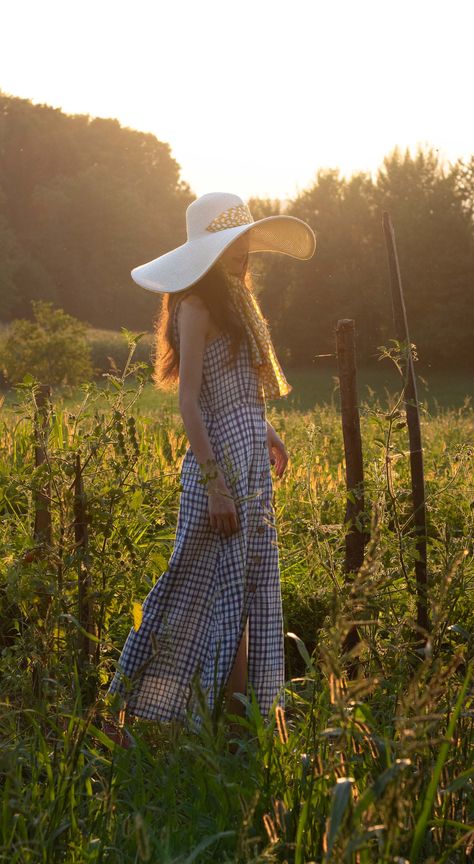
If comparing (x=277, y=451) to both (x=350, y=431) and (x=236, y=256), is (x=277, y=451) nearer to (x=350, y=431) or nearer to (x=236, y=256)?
(x=350, y=431)

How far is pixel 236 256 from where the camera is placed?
10.8 ft

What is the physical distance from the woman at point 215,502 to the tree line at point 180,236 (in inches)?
688

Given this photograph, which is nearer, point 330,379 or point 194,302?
point 194,302

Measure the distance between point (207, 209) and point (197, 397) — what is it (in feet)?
2.33

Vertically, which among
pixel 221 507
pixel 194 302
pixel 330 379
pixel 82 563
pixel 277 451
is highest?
pixel 194 302

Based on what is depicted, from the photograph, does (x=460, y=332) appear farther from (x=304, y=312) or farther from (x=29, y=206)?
(x=29, y=206)

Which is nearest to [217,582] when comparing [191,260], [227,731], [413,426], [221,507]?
[221,507]

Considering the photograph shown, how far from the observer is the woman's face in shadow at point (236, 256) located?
3256mm

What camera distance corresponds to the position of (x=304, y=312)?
32469 millimetres

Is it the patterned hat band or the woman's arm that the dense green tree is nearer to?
the patterned hat band

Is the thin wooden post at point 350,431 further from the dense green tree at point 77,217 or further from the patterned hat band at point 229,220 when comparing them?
the dense green tree at point 77,217

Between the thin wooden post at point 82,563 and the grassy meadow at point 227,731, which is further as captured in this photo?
the thin wooden post at point 82,563

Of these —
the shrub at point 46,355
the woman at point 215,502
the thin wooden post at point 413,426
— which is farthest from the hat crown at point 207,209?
the shrub at point 46,355

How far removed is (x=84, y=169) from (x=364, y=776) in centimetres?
5241
